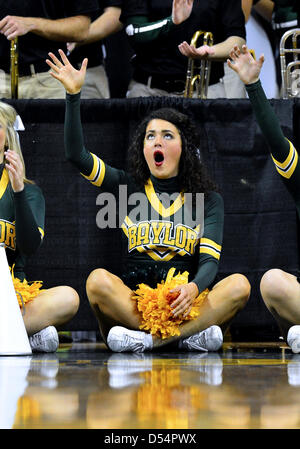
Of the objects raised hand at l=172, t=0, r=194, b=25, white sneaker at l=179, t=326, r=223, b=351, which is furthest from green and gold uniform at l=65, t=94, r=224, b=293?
raised hand at l=172, t=0, r=194, b=25

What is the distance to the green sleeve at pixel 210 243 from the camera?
4.03 metres

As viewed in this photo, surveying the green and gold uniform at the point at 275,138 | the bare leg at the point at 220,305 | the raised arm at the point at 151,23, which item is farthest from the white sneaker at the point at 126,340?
the raised arm at the point at 151,23

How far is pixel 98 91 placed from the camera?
18.3 ft

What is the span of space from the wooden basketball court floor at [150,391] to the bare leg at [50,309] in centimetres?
35

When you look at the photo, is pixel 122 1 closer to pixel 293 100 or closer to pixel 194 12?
pixel 194 12

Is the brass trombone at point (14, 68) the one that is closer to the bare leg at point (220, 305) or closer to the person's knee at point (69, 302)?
the person's knee at point (69, 302)

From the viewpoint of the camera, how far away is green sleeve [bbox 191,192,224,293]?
4027 millimetres

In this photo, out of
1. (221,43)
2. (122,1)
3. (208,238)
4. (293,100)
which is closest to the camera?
(208,238)

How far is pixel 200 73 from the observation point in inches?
200

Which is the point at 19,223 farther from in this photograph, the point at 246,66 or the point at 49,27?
the point at 49,27

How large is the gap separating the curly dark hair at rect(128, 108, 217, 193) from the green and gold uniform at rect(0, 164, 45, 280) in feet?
1.85

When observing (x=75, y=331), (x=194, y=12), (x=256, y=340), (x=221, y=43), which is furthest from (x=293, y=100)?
(x=75, y=331)

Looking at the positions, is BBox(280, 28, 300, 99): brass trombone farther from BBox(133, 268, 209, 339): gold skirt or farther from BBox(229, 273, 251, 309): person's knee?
BBox(133, 268, 209, 339): gold skirt

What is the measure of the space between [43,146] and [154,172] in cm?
81
